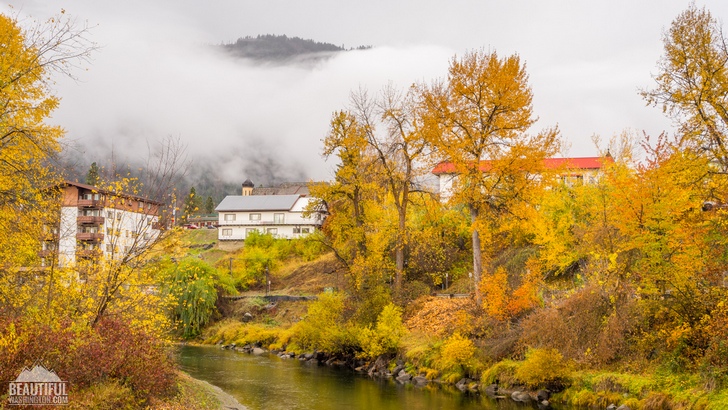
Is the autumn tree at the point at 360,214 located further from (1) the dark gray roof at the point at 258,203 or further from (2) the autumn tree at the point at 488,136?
(1) the dark gray roof at the point at 258,203

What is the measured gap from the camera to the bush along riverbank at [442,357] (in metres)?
21.2

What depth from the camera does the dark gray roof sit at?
89.6 metres

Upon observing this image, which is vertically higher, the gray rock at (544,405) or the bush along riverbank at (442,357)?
the bush along riverbank at (442,357)

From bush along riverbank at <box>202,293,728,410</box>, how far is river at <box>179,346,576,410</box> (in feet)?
3.58

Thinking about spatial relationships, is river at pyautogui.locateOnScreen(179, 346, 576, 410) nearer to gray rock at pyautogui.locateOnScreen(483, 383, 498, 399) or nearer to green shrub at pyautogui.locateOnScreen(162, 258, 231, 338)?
gray rock at pyautogui.locateOnScreen(483, 383, 498, 399)

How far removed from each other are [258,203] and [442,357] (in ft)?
217

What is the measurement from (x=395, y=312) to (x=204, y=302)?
22.2 metres

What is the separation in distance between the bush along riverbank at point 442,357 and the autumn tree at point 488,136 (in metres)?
6.19

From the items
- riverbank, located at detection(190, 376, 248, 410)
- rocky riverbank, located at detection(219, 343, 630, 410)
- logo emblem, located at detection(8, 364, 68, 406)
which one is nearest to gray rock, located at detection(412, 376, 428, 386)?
rocky riverbank, located at detection(219, 343, 630, 410)

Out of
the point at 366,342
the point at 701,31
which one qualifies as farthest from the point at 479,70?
the point at 366,342

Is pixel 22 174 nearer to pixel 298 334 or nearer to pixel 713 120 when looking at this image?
pixel 713 120

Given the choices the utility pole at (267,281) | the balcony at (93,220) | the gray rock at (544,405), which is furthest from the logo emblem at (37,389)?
the utility pole at (267,281)

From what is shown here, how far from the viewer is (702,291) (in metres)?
22.5

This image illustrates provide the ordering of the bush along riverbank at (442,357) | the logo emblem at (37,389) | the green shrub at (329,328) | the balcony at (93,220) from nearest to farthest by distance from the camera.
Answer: the logo emblem at (37,389)
the bush along riverbank at (442,357)
the balcony at (93,220)
the green shrub at (329,328)
